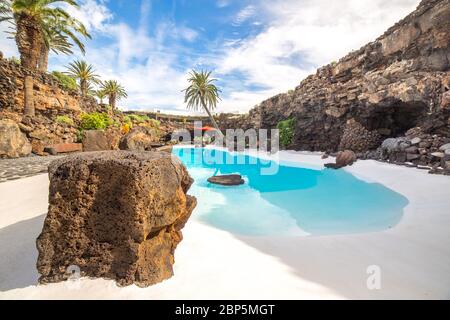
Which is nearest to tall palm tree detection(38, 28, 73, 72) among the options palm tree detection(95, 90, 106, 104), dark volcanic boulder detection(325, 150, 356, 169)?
palm tree detection(95, 90, 106, 104)

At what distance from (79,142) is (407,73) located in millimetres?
19154

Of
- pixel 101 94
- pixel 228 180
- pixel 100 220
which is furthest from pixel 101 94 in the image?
pixel 100 220

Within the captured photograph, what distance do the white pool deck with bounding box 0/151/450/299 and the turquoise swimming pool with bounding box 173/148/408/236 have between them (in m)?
0.90

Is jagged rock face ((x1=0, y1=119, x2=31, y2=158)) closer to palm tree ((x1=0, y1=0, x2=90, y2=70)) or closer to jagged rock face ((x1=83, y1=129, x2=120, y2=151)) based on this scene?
jagged rock face ((x1=83, y1=129, x2=120, y2=151))

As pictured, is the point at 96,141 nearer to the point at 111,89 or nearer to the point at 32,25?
the point at 32,25

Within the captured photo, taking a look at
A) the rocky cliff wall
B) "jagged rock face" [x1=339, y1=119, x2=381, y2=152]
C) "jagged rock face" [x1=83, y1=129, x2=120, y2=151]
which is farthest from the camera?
"jagged rock face" [x1=339, y1=119, x2=381, y2=152]

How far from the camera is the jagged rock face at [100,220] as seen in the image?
6.57 ft

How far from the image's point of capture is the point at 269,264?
2.68 meters

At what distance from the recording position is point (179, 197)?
2.42m

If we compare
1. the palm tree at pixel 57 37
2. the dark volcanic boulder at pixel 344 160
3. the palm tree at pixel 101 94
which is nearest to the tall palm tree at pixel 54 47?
the palm tree at pixel 57 37

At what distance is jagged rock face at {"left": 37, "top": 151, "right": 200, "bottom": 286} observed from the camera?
2002 mm

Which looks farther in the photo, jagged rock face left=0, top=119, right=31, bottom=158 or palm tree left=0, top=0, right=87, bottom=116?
palm tree left=0, top=0, right=87, bottom=116
